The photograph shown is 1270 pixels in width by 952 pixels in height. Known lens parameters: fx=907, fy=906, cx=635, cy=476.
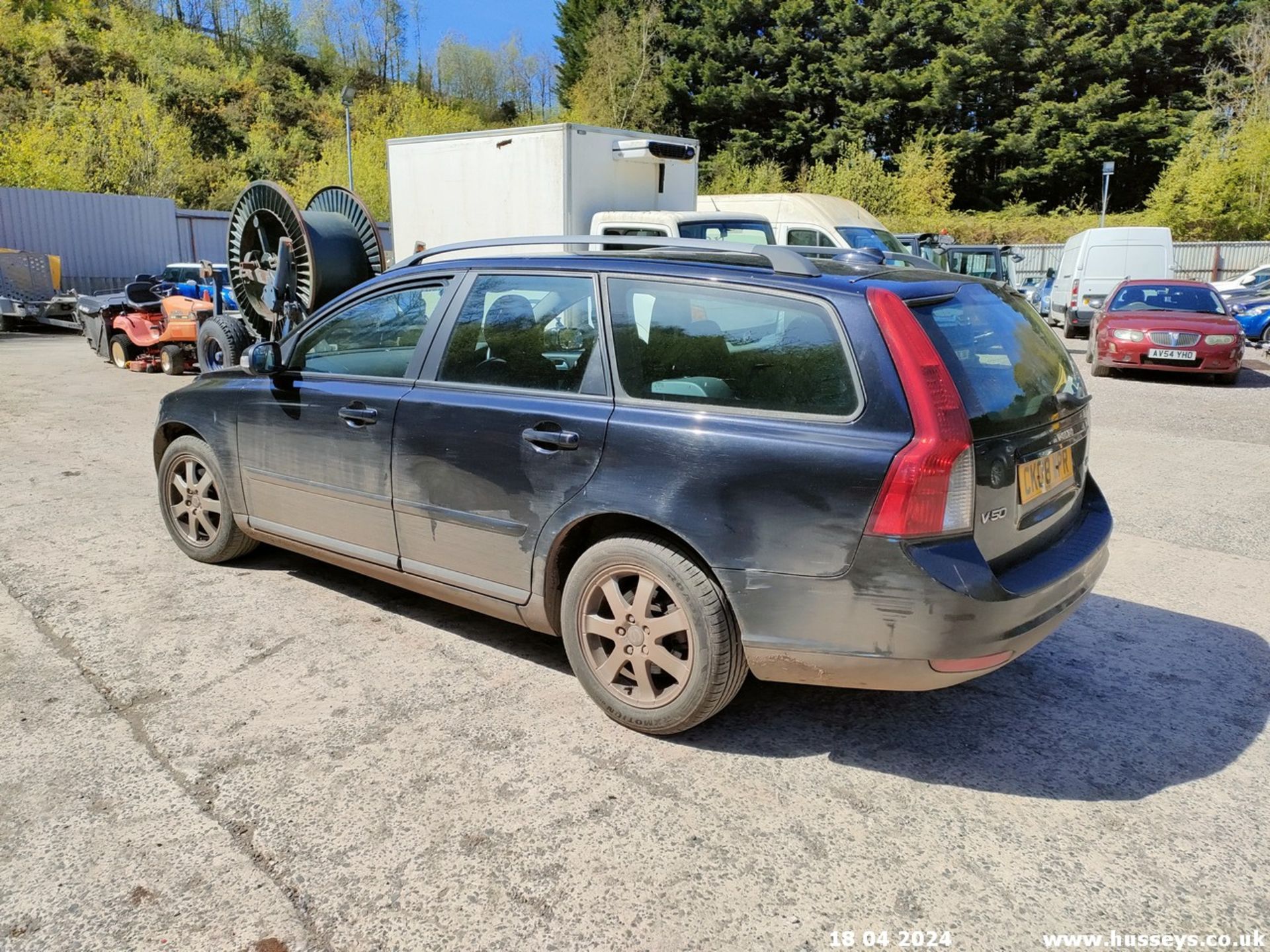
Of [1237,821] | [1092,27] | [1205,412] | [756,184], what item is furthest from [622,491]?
[1092,27]

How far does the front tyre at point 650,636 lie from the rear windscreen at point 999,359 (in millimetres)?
1014

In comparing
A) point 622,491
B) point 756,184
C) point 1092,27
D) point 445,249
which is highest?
point 1092,27

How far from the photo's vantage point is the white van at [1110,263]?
18.0 m

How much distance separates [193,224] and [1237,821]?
3039 cm

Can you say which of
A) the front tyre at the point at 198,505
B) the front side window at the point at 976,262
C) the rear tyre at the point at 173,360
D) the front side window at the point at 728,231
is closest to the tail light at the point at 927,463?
the front tyre at the point at 198,505

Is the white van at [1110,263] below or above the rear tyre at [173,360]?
above

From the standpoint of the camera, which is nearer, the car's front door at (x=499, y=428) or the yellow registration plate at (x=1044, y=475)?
the yellow registration plate at (x=1044, y=475)

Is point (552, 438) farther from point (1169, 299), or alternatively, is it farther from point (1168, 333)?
point (1169, 299)

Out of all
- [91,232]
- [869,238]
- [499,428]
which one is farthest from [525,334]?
[91,232]

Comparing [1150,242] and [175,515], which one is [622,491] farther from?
[1150,242]

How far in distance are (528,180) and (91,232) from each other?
19198mm

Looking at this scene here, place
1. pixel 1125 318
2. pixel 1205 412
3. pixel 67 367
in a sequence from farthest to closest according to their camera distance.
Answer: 1. pixel 67 367
2. pixel 1125 318
3. pixel 1205 412

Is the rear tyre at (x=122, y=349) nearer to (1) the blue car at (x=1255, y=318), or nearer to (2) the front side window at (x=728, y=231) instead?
(2) the front side window at (x=728, y=231)

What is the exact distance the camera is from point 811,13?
49.9 metres
